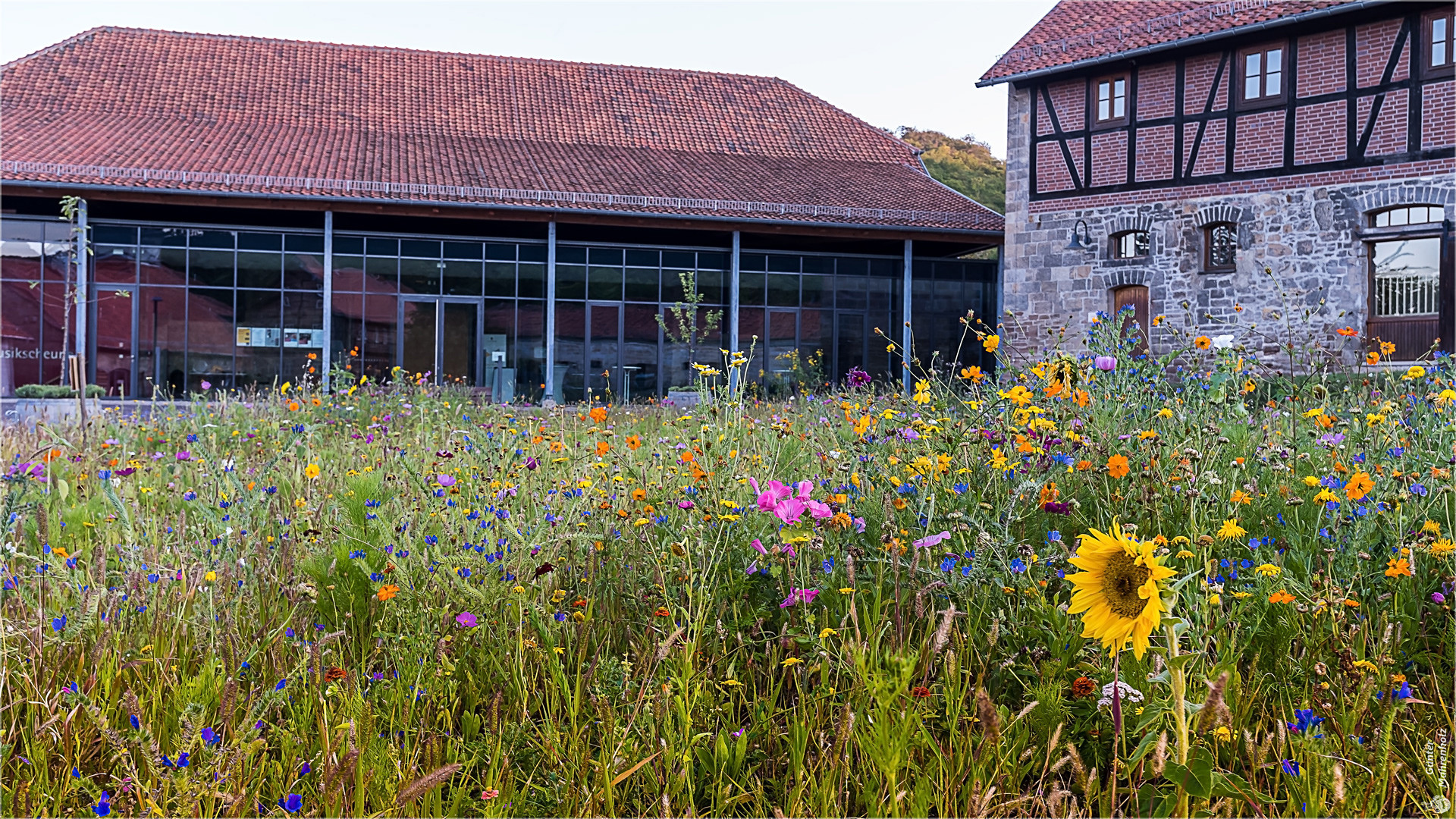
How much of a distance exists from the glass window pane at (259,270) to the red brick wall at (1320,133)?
53.9ft

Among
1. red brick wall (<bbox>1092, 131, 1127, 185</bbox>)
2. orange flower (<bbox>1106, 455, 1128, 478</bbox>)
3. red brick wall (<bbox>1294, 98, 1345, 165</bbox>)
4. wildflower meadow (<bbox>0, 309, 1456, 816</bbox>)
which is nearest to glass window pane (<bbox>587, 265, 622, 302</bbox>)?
red brick wall (<bbox>1092, 131, 1127, 185</bbox>)

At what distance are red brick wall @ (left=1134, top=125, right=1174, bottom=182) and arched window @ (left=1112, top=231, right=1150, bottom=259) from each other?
883 mm

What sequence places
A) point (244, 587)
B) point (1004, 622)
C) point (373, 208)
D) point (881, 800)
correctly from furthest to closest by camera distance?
point (373, 208) < point (244, 587) < point (1004, 622) < point (881, 800)

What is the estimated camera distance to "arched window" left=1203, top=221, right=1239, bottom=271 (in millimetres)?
16875

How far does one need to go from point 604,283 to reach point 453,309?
9.13 feet

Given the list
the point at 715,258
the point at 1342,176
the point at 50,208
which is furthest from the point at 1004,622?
the point at 50,208

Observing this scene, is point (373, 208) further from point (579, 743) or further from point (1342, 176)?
point (579, 743)

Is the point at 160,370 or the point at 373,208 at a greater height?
the point at 373,208

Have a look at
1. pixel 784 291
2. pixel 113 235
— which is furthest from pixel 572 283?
pixel 113 235

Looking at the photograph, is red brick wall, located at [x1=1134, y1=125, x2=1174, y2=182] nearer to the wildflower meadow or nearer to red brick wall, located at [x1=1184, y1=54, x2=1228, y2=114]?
red brick wall, located at [x1=1184, y1=54, x2=1228, y2=114]

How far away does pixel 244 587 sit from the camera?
119 inches

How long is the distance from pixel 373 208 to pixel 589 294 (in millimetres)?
4417

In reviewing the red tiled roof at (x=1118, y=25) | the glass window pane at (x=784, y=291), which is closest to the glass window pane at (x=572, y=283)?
the glass window pane at (x=784, y=291)

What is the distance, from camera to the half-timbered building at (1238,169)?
49.7 ft
